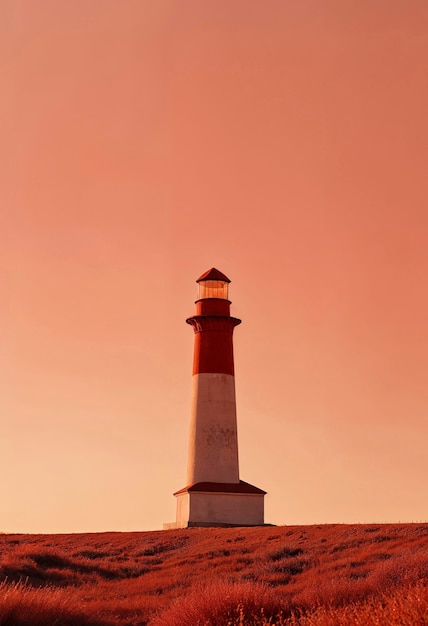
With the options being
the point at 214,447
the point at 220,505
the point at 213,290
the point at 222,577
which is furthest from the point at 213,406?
the point at 222,577

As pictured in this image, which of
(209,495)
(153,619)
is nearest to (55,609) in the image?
(153,619)

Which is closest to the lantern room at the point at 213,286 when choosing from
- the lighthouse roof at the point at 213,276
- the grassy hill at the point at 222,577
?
the lighthouse roof at the point at 213,276

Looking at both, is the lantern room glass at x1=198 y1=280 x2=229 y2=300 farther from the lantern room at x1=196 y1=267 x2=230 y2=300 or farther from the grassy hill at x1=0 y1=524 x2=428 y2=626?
the grassy hill at x1=0 y1=524 x2=428 y2=626

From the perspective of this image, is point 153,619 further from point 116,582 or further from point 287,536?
point 287,536

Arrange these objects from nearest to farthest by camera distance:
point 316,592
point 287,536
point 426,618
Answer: point 426,618 → point 316,592 → point 287,536

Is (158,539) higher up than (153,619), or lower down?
higher up

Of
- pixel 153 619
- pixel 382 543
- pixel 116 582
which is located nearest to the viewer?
pixel 153 619

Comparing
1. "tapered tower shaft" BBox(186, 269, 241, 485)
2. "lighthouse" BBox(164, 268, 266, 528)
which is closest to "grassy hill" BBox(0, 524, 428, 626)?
"lighthouse" BBox(164, 268, 266, 528)

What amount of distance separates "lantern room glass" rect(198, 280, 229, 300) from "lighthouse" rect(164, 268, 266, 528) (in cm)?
235

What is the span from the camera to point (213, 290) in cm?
4856

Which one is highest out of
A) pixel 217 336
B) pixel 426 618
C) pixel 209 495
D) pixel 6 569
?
pixel 217 336

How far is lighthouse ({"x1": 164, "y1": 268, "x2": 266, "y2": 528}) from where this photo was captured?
43.6 metres

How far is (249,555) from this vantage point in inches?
1253

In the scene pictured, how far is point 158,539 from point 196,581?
43.6 feet
